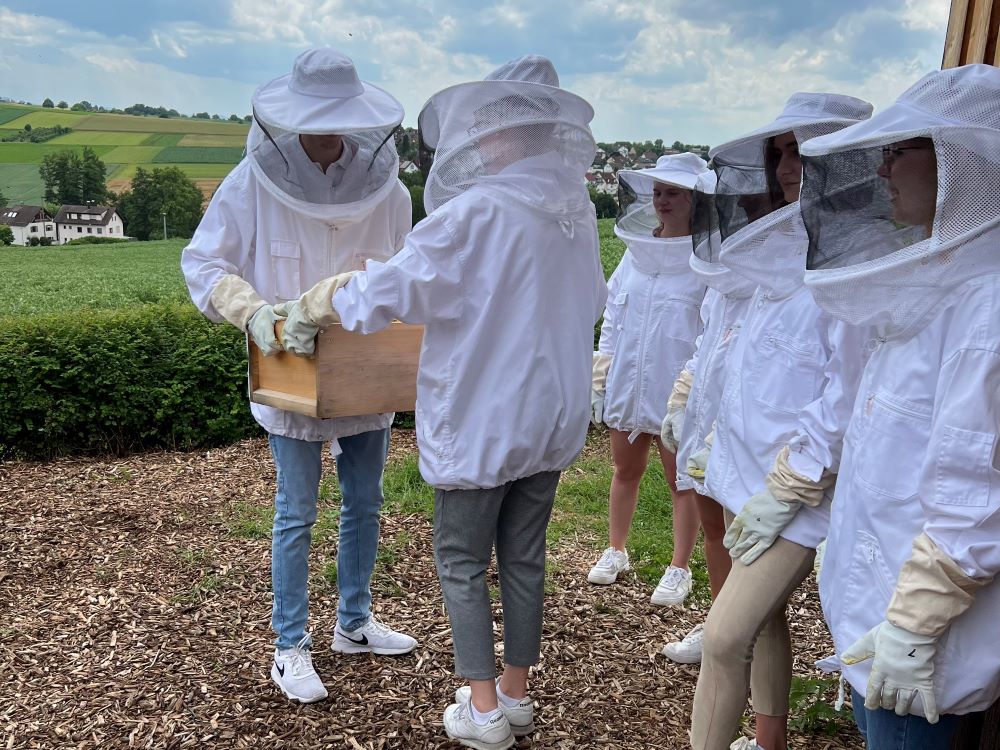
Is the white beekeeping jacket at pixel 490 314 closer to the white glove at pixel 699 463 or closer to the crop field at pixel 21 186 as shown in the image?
the white glove at pixel 699 463

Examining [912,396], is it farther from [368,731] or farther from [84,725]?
[84,725]

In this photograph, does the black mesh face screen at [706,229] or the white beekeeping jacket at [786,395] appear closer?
the white beekeeping jacket at [786,395]

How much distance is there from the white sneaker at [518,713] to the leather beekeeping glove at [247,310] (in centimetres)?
132

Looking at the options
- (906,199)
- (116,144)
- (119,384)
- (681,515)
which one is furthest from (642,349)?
(116,144)

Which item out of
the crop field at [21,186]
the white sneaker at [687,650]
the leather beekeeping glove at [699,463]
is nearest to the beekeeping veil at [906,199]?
the leather beekeeping glove at [699,463]

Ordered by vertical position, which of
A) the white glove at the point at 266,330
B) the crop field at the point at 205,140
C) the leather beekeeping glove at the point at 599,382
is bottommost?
the leather beekeeping glove at the point at 599,382

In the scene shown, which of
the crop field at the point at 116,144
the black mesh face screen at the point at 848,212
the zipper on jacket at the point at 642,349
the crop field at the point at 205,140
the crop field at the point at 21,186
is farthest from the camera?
the crop field at the point at 205,140

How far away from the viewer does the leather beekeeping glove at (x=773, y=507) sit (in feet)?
7.23

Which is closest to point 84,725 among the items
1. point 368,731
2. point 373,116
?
point 368,731

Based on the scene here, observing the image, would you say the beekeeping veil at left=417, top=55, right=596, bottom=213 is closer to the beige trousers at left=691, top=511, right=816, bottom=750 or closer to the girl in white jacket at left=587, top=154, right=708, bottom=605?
the girl in white jacket at left=587, top=154, right=708, bottom=605

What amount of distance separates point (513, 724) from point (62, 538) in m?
3.05

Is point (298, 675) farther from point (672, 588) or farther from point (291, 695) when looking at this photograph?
point (672, 588)

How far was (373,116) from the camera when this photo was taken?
9.93 ft

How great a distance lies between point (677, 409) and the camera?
131 inches
